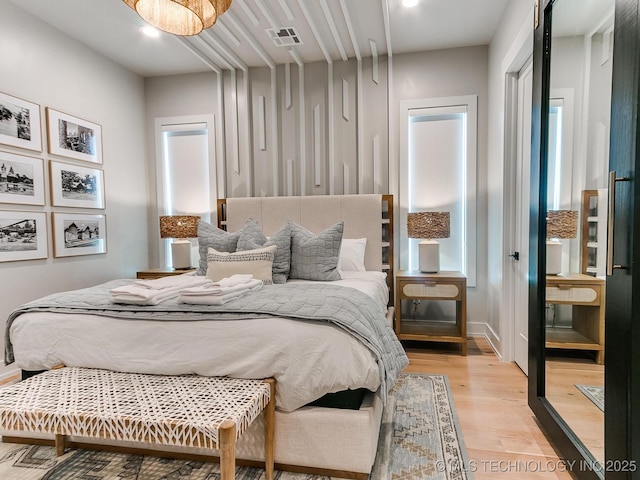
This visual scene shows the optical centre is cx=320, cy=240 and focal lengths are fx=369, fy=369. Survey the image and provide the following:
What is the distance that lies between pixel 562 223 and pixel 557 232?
60 millimetres

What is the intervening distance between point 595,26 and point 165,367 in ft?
7.43

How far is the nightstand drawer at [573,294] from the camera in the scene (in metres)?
1.43

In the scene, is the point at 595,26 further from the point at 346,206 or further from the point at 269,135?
the point at 269,135

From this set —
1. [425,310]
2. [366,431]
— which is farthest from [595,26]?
[425,310]

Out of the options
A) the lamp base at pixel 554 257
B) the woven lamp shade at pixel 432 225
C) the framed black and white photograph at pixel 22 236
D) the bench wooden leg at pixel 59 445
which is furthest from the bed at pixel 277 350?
the woven lamp shade at pixel 432 225

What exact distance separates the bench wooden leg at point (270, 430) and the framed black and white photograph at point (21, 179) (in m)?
2.60

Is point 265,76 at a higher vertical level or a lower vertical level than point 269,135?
higher

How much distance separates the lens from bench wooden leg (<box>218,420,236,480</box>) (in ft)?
4.03

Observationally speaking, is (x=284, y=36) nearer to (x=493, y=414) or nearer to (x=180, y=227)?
(x=180, y=227)

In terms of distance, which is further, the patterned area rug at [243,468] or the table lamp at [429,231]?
the table lamp at [429,231]

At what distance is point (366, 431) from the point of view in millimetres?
1557

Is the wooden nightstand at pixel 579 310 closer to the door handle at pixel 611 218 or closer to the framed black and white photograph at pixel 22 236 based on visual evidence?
the door handle at pixel 611 218

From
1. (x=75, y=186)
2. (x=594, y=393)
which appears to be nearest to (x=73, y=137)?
(x=75, y=186)

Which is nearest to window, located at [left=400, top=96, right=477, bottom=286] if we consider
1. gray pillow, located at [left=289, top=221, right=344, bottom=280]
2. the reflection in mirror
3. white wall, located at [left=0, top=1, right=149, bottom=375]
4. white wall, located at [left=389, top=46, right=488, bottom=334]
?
white wall, located at [left=389, top=46, right=488, bottom=334]
